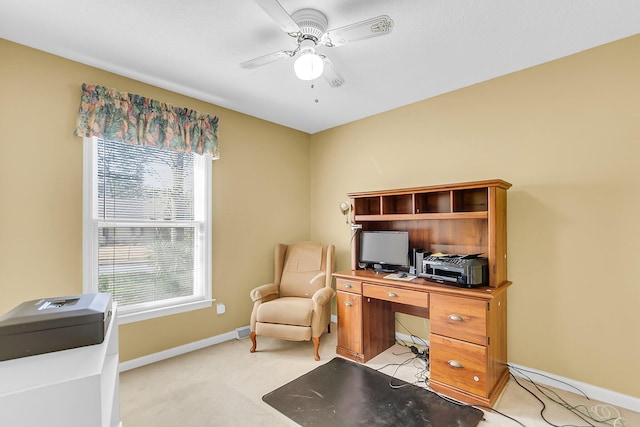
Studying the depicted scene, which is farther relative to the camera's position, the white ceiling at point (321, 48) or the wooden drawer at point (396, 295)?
the wooden drawer at point (396, 295)

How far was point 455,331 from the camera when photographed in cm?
227

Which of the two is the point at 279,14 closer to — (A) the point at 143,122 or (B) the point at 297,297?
(A) the point at 143,122

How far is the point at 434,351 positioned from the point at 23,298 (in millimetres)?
3100

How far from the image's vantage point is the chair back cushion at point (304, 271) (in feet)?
11.4

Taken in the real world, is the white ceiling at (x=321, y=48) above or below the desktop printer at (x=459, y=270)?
above

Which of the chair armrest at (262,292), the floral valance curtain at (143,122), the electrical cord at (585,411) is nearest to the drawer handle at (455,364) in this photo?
the electrical cord at (585,411)

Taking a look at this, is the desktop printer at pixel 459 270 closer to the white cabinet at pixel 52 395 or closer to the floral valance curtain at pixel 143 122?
the white cabinet at pixel 52 395

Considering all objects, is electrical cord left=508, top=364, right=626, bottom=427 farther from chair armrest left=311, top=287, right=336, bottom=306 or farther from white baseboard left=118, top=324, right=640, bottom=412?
chair armrest left=311, top=287, right=336, bottom=306

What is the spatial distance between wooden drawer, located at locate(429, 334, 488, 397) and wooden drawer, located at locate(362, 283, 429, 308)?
11.0 inches

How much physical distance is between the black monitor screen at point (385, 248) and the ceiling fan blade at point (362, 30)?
73.6 inches

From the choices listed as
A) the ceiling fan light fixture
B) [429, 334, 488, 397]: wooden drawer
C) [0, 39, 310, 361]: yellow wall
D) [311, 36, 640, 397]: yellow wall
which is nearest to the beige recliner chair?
[0, 39, 310, 361]: yellow wall

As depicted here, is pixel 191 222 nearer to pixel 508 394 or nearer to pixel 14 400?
pixel 14 400

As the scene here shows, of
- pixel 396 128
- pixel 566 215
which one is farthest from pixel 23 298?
pixel 566 215

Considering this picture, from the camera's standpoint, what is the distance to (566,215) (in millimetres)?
2357
